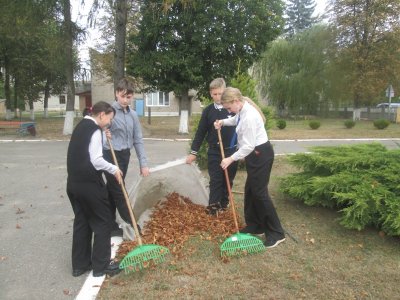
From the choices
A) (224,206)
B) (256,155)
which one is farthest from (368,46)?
(256,155)

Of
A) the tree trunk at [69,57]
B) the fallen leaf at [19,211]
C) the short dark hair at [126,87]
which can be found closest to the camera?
the short dark hair at [126,87]

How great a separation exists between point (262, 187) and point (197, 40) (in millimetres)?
12950

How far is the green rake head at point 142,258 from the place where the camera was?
3.62 metres

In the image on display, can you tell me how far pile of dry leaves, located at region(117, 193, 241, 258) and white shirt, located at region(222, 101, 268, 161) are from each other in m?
1.08

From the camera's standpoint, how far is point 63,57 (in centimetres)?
1662

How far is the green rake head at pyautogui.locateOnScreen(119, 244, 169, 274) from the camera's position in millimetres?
3617

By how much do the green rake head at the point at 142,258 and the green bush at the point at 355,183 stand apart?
2.09 meters

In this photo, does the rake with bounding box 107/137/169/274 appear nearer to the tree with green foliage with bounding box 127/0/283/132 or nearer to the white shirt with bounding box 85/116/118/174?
the white shirt with bounding box 85/116/118/174

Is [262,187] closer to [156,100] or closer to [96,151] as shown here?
[96,151]

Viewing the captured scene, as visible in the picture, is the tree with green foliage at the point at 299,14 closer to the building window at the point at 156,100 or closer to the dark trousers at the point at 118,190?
the building window at the point at 156,100

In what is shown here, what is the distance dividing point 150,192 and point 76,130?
195 cm

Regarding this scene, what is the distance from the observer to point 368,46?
29453 millimetres

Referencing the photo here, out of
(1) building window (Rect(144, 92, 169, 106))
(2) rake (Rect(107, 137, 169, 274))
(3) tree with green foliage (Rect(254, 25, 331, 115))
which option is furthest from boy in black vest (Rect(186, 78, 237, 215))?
(1) building window (Rect(144, 92, 169, 106))

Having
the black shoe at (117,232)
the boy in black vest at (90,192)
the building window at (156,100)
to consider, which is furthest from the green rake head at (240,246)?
the building window at (156,100)
